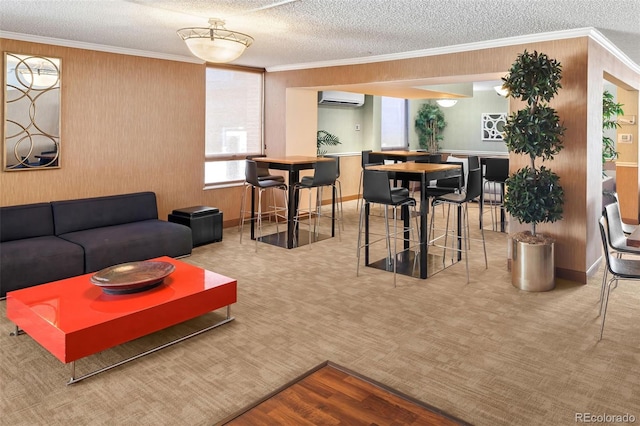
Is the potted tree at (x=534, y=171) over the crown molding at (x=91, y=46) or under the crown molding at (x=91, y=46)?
under

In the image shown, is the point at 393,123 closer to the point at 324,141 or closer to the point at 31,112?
the point at 324,141

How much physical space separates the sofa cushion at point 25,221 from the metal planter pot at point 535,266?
4609 millimetres

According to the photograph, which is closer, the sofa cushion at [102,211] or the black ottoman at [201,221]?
the sofa cushion at [102,211]

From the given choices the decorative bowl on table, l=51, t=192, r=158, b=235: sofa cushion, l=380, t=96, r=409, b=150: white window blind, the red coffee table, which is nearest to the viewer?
the red coffee table

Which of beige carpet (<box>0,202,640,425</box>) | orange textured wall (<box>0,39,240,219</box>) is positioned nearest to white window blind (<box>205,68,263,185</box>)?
orange textured wall (<box>0,39,240,219</box>)

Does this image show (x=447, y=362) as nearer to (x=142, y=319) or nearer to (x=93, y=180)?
(x=142, y=319)

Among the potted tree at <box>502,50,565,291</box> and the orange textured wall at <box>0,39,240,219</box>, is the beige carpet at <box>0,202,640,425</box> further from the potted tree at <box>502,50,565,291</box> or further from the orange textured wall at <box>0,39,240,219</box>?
the orange textured wall at <box>0,39,240,219</box>

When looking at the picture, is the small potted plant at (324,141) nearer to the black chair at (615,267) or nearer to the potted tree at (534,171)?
the potted tree at (534,171)

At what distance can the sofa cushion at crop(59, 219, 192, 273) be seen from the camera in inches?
185

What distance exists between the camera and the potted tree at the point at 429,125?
12.0 meters

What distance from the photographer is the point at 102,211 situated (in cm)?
542

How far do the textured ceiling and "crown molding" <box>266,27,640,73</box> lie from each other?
3.4 inches

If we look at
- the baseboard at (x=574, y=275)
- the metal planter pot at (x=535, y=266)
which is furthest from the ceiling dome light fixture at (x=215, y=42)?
the baseboard at (x=574, y=275)

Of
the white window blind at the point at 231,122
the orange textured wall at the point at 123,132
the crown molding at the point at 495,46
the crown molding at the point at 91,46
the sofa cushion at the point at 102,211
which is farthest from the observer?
the white window blind at the point at 231,122
